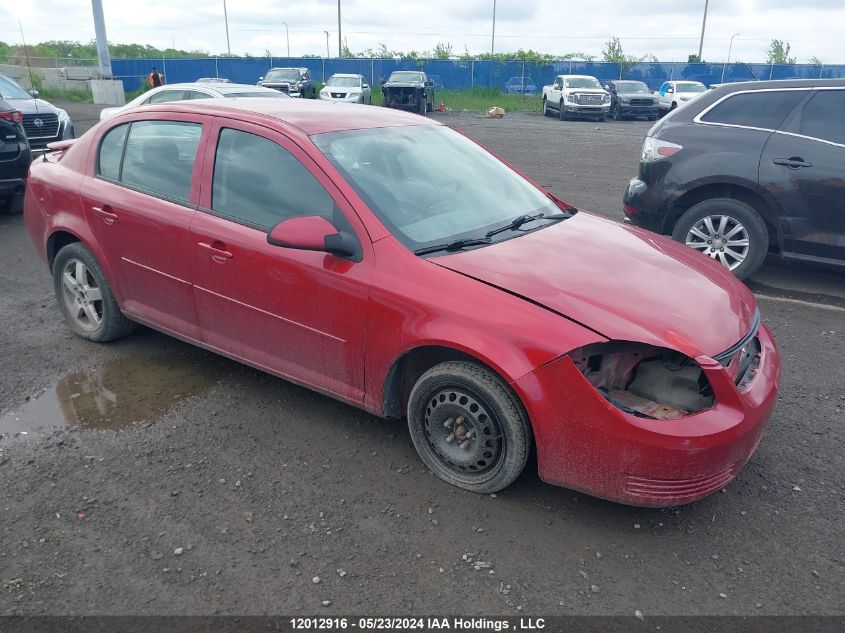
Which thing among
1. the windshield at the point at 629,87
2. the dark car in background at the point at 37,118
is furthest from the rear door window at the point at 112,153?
the windshield at the point at 629,87

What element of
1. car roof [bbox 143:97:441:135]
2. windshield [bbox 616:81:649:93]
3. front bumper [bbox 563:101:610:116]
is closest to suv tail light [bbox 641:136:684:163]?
car roof [bbox 143:97:441:135]

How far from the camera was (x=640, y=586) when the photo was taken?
2783 millimetres

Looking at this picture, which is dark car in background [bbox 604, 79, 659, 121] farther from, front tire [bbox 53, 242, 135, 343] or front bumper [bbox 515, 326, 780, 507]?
front bumper [bbox 515, 326, 780, 507]

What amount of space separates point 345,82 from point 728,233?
993 inches

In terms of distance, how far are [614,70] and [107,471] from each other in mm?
43784

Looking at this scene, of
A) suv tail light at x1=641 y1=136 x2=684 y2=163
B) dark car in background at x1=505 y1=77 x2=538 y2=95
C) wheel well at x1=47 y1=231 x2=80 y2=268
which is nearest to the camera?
wheel well at x1=47 y1=231 x2=80 y2=268

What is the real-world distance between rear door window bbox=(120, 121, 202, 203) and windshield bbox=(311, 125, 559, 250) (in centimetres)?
92

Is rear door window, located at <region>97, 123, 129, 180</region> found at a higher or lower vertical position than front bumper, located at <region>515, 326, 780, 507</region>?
higher

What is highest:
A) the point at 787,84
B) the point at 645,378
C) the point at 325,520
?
the point at 787,84

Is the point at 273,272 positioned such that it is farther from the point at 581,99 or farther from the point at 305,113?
the point at 581,99

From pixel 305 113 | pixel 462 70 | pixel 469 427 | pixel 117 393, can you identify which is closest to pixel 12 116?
pixel 117 393

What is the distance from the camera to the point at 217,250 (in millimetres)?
3877

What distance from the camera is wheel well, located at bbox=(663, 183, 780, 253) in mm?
6223

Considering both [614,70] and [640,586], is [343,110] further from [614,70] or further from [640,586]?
[614,70]
